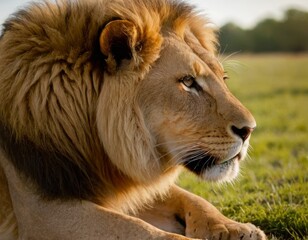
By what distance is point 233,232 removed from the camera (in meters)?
3.48

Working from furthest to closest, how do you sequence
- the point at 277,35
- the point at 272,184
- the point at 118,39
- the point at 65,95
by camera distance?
1. the point at 277,35
2. the point at 272,184
3. the point at 65,95
4. the point at 118,39

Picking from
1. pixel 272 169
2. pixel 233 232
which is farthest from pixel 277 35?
pixel 233 232

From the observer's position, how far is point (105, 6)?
11.9 ft

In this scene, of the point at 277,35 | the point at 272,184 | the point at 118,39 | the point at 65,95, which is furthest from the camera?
the point at 277,35

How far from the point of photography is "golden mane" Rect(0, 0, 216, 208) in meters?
3.45

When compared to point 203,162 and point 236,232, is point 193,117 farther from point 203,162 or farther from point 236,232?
point 236,232

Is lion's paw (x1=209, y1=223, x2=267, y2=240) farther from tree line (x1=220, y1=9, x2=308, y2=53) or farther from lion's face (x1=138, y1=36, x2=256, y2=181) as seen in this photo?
tree line (x1=220, y1=9, x2=308, y2=53)

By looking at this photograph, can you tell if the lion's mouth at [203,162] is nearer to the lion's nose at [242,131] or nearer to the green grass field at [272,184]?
the lion's nose at [242,131]

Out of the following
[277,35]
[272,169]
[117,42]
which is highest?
[117,42]

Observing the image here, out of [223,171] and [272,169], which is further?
[272,169]

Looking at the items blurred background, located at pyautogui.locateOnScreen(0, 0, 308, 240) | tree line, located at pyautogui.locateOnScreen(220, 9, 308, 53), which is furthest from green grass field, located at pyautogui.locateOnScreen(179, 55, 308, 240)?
tree line, located at pyautogui.locateOnScreen(220, 9, 308, 53)

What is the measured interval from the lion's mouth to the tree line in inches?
1909

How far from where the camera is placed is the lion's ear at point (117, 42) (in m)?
3.36

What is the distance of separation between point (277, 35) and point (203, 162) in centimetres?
5963
